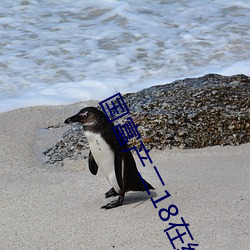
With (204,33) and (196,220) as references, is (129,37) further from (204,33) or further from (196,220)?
(196,220)

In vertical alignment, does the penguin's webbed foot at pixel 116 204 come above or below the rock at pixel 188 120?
above

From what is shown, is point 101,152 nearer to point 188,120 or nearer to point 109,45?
point 188,120

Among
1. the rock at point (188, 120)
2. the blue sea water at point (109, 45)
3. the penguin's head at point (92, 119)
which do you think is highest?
the penguin's head at point (92, 119)

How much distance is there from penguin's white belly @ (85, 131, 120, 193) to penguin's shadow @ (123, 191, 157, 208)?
0.31 m

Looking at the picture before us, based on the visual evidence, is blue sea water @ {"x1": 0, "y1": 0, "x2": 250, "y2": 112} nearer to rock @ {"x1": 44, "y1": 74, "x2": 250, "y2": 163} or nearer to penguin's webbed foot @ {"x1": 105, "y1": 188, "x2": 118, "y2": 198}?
rock @ {"x1": 44, "y1": 74, "x2": 250, "y2": 163}

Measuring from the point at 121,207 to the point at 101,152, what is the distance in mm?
399

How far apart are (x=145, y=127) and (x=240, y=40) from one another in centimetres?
400

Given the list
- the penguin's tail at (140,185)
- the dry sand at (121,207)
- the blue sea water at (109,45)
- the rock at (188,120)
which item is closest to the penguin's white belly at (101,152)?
the penguin's tail at (140,185)

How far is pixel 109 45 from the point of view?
8281 mm

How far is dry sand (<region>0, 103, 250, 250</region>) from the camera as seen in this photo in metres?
3.03

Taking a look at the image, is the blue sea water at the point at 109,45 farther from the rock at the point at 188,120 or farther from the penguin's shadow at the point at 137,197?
the penguin's shadow at the point at 137,197

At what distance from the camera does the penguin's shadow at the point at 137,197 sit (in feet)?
11.2

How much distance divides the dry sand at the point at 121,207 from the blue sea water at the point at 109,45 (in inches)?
75.6

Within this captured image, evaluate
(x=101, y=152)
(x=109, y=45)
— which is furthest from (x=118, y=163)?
(x=109, y=45)
